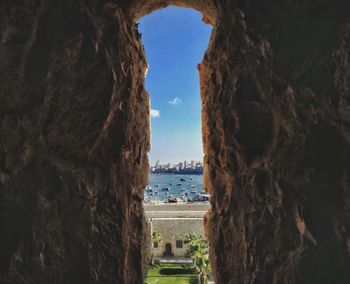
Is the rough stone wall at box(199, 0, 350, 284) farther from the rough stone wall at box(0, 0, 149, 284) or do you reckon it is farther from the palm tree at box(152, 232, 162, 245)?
the palm tree at box(152, 232, 162, 245)

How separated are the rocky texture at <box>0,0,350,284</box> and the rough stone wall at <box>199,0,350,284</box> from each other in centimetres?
2

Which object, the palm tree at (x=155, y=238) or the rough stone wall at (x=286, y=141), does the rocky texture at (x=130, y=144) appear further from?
the palm tree at (x=155, y=238)

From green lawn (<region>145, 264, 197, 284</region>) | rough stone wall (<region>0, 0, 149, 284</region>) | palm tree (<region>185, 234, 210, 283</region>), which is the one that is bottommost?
green lawn (<region>145, 264, 197, 284</region>)

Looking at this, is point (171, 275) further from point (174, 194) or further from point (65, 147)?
→ point (174, 194)

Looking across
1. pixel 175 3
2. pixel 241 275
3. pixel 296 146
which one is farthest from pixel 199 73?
pixel 241 275

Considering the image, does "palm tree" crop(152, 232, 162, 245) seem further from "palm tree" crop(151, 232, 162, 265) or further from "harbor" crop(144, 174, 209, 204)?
"harbor" crop(144, 174, 209, 204)

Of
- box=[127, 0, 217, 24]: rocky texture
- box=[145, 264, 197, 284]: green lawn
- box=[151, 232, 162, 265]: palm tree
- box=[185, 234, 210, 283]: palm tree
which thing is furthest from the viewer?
box=[151, 232, 162, 265]: palm tree

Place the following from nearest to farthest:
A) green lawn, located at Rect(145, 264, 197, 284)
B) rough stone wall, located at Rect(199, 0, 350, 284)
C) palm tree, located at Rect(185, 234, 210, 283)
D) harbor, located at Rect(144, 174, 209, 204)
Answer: rough stone wall, located at Rect(199, 0, 350, 284)
palm tree, located at Rect(185, 234, 210, 283)
green lawn, located at Rect(145, 264, 197, 284)
harbor, located at Rect(144, 174, 209, 204)

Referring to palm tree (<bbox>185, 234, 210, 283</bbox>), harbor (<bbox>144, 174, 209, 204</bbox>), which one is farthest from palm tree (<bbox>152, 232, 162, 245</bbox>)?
harbor (<bbox>144, 174, 209, 204</bbox>)

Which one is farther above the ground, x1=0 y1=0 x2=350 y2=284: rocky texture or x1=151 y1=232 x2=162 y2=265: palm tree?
x1=0 y1=0 x2=350 y2=284: rocky texture

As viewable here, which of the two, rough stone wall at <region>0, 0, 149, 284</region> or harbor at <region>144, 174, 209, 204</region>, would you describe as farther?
harbor at <region>144, 174, 209, 204</region>

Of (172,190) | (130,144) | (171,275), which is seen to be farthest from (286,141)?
(172,190)

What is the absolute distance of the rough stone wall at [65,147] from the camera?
225 inches

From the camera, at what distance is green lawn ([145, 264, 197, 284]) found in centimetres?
2248
